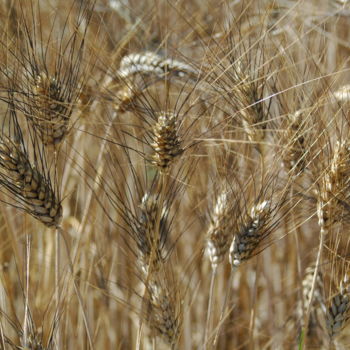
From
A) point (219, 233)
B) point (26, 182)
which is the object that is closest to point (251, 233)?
point (219, 233)

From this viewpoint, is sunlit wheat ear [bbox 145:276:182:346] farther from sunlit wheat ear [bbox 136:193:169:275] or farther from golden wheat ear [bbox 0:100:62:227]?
golden wheat ear [bbox 0:100:62:227]

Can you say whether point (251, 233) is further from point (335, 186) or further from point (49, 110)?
point (49, 110)

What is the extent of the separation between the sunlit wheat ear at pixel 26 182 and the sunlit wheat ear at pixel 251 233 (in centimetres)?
28

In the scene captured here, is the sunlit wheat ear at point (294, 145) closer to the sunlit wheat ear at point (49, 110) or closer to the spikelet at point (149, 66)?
the spikelet at point (149, 66)

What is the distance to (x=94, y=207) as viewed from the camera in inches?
52.8

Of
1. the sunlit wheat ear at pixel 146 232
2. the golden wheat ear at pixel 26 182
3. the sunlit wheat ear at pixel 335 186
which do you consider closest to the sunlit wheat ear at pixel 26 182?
the golden wheat ear at pixel 26 182

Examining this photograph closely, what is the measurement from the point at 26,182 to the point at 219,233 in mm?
361

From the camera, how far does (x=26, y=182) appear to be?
0.80m

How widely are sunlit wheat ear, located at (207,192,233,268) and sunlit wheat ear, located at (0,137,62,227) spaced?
0.30 meters

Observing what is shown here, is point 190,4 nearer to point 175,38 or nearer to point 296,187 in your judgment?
point 175,38

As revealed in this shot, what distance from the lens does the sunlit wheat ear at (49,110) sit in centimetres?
87

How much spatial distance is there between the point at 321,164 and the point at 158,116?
10.3 inches

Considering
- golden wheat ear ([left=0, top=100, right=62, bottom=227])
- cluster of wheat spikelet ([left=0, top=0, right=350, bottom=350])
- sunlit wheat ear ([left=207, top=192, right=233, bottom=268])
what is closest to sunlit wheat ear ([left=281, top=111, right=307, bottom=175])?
cluster of wheat spikelet ([left=0, top=0, right=350, bottom=350])

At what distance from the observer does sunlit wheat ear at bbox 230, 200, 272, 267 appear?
90 cm
